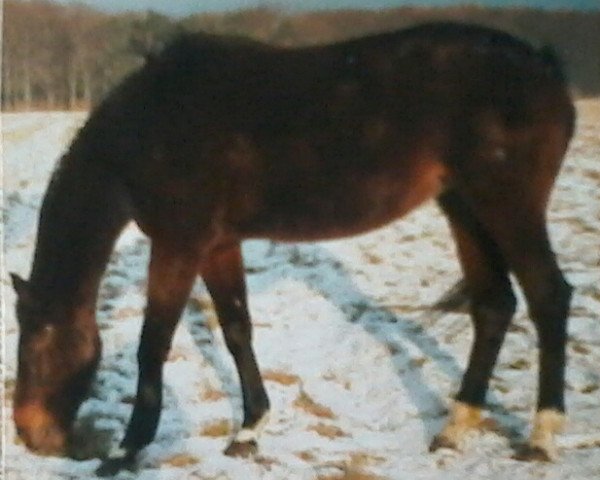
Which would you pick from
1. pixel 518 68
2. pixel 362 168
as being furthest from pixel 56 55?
pixel 518 68

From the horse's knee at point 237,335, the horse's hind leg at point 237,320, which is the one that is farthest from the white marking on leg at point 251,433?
the horse's knee at point 237,335

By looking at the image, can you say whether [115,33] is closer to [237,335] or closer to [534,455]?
[237,335]

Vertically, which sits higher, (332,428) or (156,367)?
(156,367)

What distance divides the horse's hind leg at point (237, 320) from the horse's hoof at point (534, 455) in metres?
0.48

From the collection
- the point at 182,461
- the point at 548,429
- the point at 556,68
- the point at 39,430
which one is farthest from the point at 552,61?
the point at 39,430

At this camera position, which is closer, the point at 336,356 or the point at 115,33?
the point at 115,33

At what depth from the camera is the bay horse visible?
140 cm

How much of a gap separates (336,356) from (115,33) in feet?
2.38

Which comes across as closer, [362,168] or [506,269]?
[362,168]

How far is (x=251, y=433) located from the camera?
5.01ft

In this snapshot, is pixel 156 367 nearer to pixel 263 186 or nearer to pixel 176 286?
pixel 176 286

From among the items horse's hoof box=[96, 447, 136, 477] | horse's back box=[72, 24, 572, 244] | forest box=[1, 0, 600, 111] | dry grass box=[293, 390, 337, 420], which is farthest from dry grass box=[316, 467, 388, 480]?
forest box=[1, 0, 600, 111]

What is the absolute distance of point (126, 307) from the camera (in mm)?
1562

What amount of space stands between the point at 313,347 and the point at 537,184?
1.69ft
